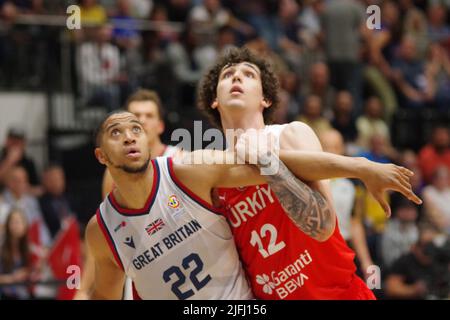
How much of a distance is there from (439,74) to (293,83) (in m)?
2.87

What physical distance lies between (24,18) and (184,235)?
6.70m

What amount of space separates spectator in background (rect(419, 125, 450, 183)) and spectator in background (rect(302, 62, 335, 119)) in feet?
4.31

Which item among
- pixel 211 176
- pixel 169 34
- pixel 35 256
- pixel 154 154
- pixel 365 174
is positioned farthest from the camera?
pixel 169 34

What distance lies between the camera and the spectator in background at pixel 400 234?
10086mm

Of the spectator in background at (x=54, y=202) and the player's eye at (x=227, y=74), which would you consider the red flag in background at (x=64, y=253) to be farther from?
the player's eye at (x=227, y=74)

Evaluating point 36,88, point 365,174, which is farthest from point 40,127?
point 365,174

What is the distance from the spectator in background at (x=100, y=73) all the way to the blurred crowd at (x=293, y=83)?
0.04ft

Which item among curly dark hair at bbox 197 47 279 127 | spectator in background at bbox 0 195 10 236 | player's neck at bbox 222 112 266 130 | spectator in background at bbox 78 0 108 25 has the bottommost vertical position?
spectator in background at bbox 0 195 10 236

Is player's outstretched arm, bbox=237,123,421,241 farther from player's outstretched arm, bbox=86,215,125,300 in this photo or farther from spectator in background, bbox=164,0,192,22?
spectator in background, bbox=164,0,192,22

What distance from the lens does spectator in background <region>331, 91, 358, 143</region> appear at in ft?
37.5

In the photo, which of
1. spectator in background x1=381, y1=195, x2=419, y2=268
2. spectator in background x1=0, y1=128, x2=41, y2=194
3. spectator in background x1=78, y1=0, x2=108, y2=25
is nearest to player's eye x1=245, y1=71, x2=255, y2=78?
spectator in background x1=381, y1=195, x2=419, y2=268

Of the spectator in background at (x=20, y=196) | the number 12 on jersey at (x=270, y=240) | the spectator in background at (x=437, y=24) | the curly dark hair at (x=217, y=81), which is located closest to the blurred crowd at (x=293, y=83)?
the spectator in background at (x=20, y=196)

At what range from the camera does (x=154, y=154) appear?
21.8 ft

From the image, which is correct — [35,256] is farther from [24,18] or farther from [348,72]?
[348,72]
